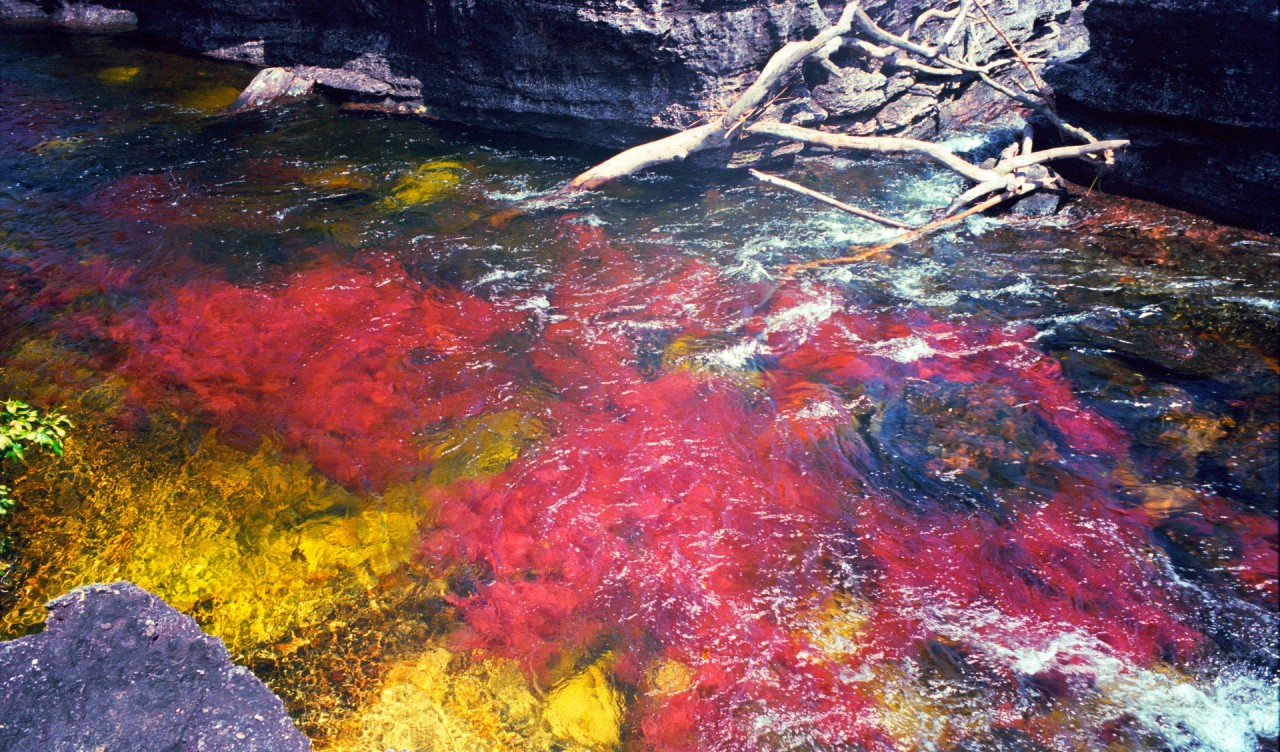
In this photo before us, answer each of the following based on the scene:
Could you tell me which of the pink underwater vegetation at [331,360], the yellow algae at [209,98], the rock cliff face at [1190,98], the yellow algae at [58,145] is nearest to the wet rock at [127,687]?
the pink underwater vegetation at [331,360]

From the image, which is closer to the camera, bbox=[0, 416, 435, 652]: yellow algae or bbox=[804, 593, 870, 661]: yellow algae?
bbox=[804, 593, 870, 661]: yellow algae

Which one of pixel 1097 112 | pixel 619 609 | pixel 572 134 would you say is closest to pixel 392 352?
pixel 619 609

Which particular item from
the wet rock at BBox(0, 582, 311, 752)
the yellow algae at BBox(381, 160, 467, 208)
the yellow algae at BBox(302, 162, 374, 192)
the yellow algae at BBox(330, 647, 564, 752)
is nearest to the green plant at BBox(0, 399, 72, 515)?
the wet rock at BBox(0, 582, 311, 752)

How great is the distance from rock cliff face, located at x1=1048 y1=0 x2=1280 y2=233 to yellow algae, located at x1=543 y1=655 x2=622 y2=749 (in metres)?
7.09

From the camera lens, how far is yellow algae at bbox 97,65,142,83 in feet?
38.1

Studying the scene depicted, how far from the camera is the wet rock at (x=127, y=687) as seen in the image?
2.82 m

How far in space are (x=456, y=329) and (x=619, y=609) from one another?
3.18m

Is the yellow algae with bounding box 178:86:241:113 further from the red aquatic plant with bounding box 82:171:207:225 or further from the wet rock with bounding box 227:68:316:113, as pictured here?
the red aquatic plant with bounding box 82:171:207:225

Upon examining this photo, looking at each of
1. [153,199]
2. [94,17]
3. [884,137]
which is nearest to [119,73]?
[94,17]

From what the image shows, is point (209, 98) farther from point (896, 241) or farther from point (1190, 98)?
point (1190, 98)

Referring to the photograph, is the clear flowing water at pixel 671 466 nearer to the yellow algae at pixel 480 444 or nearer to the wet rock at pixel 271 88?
the yellow algae at pixel 480 444

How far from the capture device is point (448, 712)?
3402 millimetres

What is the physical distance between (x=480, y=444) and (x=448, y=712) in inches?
76.2

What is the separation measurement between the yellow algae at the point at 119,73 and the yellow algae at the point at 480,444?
11290 mm
